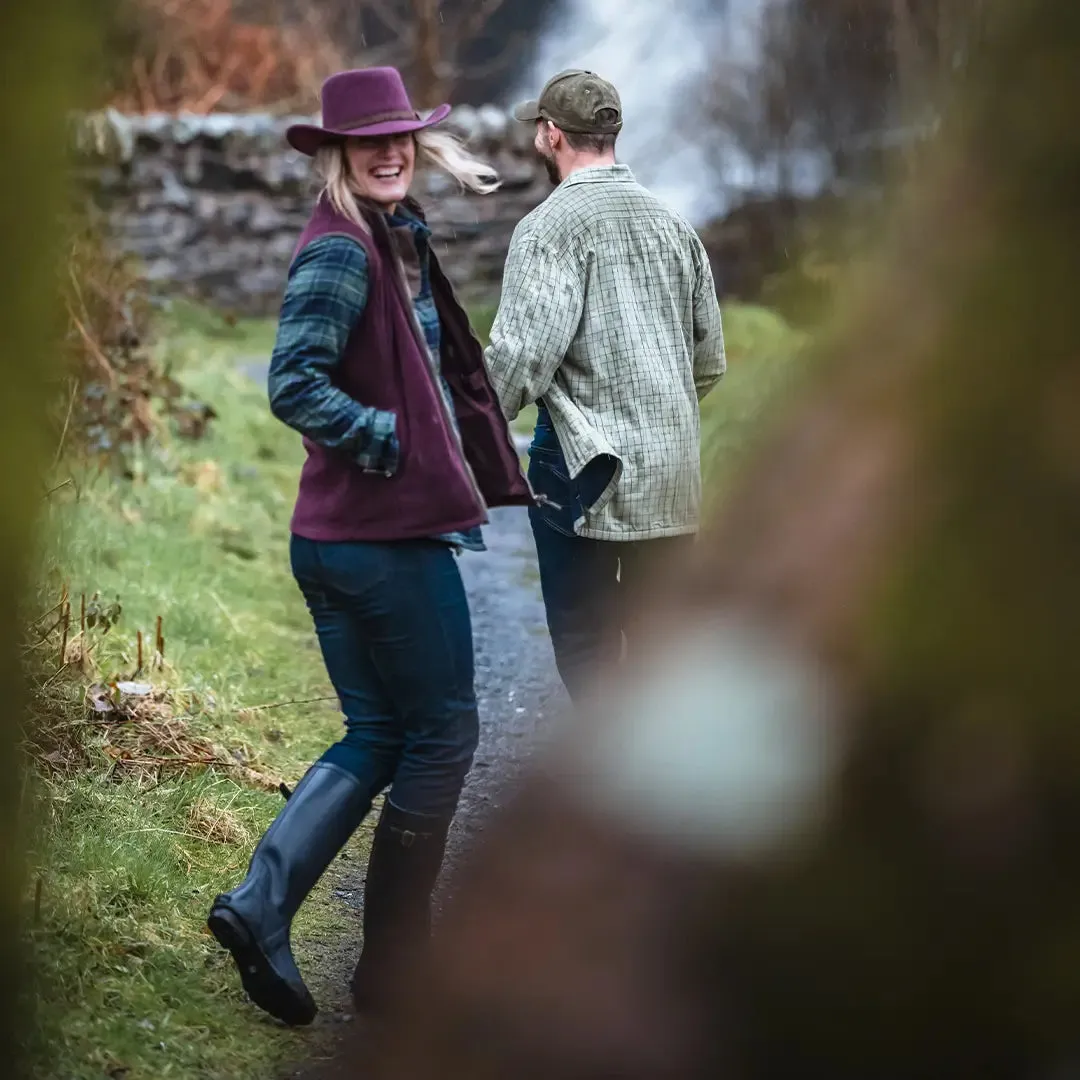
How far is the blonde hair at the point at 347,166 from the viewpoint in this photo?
2896 millimetres

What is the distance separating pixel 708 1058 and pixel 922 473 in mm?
365

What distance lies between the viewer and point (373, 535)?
9.39 ft

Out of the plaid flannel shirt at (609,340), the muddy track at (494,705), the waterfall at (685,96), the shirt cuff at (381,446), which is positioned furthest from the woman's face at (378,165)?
the waterfall at (685,96)

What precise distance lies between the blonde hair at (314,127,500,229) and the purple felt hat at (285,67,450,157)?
0.04 meters

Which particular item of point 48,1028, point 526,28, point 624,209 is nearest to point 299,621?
point 624,209

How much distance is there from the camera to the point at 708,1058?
0.90m

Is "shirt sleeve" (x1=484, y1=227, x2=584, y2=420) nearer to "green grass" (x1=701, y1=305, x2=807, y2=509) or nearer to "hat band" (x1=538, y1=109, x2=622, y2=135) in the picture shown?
"hat band" (x1=538, y1=109, x2=622, y2=135)

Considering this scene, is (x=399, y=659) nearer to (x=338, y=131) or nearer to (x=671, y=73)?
(x=338, y=131)

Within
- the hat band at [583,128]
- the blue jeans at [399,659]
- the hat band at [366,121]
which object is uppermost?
the hat band at [583,128]

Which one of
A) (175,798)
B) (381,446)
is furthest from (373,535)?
(175,798)

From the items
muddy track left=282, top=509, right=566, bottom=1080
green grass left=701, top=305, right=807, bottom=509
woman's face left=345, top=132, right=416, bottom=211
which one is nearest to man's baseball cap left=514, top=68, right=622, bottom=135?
woman's face left=345, top=132, right=416, bottom=211

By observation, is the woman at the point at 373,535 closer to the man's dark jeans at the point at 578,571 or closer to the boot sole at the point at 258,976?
the boot sole at the point at 258,976

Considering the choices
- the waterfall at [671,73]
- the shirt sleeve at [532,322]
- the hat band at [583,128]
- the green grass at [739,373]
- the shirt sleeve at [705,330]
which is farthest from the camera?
the waterfall at [671,73]

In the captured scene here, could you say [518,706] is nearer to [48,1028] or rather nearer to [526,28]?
[48,1028]
